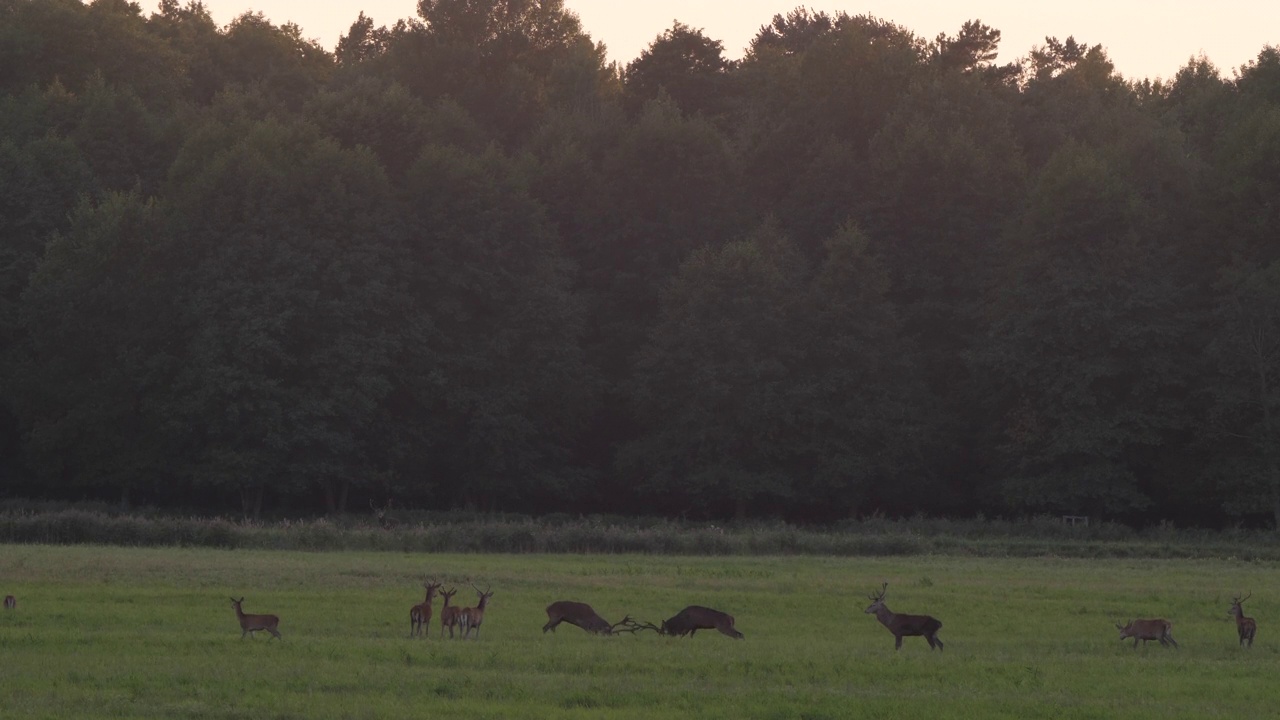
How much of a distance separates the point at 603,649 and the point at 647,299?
182 feet

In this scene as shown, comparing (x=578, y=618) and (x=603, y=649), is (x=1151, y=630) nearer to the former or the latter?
(x=603, y=649)

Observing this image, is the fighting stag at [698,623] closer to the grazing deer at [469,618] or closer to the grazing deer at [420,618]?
the grazing deer at [469,618]

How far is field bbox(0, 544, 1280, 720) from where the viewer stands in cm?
1714

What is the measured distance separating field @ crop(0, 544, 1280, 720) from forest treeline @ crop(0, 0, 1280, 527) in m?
27.5

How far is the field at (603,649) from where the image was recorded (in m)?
17.1

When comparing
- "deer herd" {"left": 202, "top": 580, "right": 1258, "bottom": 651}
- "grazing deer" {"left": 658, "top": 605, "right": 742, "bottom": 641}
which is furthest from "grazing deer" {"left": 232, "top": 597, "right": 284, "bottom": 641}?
"grazing deer" {"left": 658, "top": 605, "right": 742, "bottom": 641}

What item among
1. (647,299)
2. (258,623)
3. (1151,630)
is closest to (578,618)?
(258,623)

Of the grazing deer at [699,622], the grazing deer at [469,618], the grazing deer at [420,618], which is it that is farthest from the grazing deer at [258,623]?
the grazing deer at [699,622]

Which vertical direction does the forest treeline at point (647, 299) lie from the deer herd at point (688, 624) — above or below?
above

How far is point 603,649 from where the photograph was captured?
70.3ft

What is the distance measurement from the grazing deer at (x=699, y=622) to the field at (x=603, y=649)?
0.23 m

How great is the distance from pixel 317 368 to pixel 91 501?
474 inches

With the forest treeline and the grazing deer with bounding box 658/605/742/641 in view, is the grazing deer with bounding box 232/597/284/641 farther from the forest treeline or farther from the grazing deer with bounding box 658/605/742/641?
the forest treeline

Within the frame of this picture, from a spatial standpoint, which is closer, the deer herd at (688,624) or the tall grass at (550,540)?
the deer herd at (688,624)
